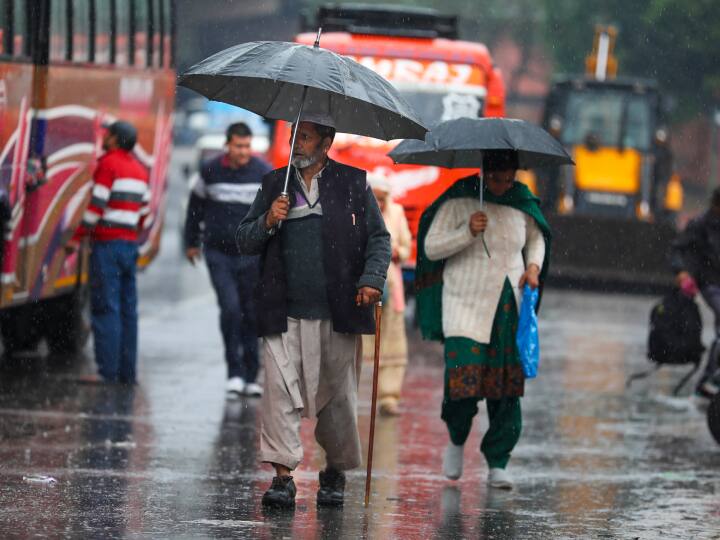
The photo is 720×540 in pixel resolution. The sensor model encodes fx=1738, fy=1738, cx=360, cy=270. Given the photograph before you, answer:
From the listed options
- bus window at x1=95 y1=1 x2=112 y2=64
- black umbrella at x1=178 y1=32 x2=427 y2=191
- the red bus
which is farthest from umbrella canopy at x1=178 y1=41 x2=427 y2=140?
bus window at x1=95 y1=1 x2=112 y2=64

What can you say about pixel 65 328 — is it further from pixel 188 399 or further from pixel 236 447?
pixel 236 447

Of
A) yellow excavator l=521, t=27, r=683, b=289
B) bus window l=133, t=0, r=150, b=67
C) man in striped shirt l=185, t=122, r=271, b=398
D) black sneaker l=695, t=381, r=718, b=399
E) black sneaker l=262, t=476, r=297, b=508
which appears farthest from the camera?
yellow excavator l=521, t=27, r=683, b=289

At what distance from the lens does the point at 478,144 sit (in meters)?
8.60

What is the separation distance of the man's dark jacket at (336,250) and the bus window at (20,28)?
13.9 ft

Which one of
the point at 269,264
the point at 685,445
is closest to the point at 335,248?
the point at 269,264

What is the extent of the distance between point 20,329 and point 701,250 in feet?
17.8

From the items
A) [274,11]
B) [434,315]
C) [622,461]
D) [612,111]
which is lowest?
[622,461]

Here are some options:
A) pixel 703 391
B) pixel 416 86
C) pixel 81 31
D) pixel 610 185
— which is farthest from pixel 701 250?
pixel 610 185

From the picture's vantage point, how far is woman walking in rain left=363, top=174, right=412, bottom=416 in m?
11.8

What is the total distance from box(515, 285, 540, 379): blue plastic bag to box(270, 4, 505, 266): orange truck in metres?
8.28

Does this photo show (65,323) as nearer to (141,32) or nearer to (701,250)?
(141,32)

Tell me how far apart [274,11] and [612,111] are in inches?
1290

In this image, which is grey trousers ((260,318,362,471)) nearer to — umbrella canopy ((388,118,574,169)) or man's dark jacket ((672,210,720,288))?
umbrella canopy ((388,118,574,169))

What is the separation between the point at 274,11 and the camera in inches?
2308
